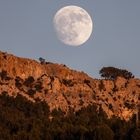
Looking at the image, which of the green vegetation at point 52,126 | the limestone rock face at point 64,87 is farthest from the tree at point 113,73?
the green vegetation at point 52,126

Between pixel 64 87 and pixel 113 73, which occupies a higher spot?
pixel 113 73

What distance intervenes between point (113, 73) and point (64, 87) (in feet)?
126

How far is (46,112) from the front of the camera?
142750 millimetres

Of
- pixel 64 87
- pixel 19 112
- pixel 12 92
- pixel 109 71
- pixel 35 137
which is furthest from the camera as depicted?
pixel 109 71

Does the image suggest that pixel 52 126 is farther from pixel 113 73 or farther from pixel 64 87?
pixel 113 73

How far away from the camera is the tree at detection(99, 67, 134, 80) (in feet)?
635

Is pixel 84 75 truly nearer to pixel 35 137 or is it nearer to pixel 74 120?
pixel 74 120

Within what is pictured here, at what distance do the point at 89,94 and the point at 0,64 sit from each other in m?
26.4

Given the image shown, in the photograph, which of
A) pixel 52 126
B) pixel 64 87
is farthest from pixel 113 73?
pixel 52 126

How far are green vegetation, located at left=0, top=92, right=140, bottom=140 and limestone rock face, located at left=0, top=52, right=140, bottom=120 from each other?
6.89 metres

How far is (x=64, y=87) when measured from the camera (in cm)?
16012

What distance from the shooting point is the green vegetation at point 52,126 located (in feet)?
348

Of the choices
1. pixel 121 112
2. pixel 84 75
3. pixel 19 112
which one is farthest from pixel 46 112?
pixel 84 75

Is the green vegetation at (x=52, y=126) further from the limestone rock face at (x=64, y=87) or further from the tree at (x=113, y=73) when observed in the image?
the tree at (x=113, y=73)
